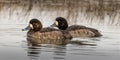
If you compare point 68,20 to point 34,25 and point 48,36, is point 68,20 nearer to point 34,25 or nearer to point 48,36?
point 34,25

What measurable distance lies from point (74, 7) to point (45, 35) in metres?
7.42

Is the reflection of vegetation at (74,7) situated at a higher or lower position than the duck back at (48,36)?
higher

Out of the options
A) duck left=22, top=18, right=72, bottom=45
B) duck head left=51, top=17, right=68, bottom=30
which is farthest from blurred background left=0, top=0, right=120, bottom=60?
duck head left=51, top=17, right=68, bottom=30

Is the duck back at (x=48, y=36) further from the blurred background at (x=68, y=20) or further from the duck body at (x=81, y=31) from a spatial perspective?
the duck body at (x=81, y=31)

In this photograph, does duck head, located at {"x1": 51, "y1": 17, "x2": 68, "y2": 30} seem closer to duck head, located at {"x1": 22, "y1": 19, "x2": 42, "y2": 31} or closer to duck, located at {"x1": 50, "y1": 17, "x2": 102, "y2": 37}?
duck, located at {"x1": 50, "y1": 17, "x2": 102, "y2": 37}

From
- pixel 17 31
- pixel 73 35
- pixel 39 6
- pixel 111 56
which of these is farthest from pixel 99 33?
pixel 39 6

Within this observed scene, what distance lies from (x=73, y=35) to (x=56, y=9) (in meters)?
5.19

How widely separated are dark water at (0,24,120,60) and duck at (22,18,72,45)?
0.27 metres

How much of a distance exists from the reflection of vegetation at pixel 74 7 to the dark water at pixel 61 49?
424cm

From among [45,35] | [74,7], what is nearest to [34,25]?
[45,35]

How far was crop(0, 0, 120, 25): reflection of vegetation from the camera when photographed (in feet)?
71.5

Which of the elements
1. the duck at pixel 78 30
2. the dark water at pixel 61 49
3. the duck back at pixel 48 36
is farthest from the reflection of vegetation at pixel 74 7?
the dark water at pixel 61 49

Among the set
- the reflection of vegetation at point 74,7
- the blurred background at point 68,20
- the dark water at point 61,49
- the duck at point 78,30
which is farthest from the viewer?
the reflection of vegetation at point 74,7

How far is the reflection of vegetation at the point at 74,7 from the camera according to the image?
21.8m
